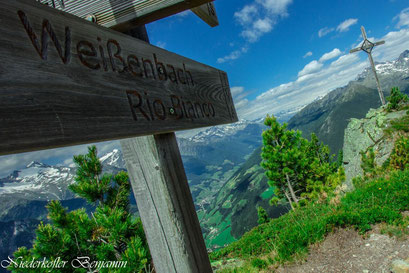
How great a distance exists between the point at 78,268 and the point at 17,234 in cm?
24235

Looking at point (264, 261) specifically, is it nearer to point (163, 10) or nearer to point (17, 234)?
point (163, 10)

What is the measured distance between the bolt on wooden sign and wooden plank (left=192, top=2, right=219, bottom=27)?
622 millimetres

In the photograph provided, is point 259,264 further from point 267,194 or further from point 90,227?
point 267,194

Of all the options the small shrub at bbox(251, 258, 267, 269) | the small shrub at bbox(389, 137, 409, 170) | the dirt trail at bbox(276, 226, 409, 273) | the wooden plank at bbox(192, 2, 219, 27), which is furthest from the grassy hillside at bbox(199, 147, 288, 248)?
the wooden plank at bbox(192, 2, 219, 27)

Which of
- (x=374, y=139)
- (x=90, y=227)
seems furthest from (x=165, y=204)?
(x=374, y=139)

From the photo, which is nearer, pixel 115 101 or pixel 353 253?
pixel 115 101

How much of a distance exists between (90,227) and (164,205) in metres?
2.75

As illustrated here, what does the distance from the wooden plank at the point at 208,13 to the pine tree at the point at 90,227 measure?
2.22 metres

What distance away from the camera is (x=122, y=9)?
1.17 m

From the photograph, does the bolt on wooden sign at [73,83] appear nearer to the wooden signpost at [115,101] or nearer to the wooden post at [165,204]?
the wooden signpost at [115,101]

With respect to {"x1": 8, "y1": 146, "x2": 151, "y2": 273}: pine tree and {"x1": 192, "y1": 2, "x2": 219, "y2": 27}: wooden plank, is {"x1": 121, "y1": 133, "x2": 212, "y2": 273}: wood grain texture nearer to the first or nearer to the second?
{"x1": 192, "y1": 2, "x2": 219, "y2": 27}: wooden plank

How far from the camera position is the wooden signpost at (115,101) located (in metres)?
0.58

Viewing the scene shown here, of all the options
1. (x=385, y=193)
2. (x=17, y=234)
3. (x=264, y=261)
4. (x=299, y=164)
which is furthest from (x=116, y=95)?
(x=17, y=234)

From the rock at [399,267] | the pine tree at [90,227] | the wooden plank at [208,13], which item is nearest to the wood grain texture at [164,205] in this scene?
the wooden plank at [208,13]
